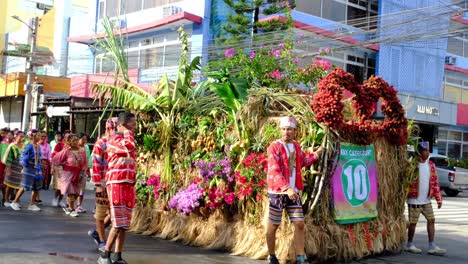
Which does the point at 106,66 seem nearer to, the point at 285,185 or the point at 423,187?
the point at 423,187

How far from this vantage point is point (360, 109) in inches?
339

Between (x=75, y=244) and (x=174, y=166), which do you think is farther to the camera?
(x=174, y=166)

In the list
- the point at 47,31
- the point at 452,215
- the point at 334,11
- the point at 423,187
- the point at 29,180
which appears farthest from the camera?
the point at 47,31

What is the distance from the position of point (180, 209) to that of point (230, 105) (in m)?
1.81

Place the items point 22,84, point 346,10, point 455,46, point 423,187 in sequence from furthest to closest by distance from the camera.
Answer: point 455,46 < point 22,84 < point 346,10 < point 423,187

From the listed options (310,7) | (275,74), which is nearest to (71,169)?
(275,74)

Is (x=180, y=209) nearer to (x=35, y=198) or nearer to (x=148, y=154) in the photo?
(x=148, y=154)

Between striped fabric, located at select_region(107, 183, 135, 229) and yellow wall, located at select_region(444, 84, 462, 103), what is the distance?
1274 inches

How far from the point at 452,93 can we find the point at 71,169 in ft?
98.1

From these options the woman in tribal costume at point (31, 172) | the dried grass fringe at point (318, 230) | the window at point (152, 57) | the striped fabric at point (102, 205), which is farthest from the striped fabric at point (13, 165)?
the window at point (152, 57)

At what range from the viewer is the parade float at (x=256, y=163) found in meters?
7.96

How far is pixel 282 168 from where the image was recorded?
23.1 ft

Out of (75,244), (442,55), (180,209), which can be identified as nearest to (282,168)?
(180,209)

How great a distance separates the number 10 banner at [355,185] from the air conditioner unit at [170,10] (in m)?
18.6
